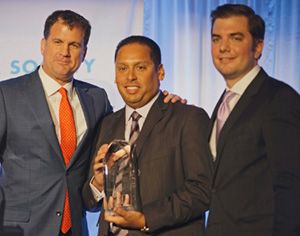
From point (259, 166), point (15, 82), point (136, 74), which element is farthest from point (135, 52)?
point (259, 166)

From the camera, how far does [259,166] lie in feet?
6.63

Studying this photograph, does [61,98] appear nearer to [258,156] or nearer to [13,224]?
[13,224]

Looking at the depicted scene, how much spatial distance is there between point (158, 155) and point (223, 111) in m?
0.33

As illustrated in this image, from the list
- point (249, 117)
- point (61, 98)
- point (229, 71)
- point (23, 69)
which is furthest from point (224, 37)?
Answer: point (23, 69)

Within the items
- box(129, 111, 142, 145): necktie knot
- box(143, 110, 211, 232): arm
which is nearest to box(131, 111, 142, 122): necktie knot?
box(129, 111, 142, 145): necktie knot

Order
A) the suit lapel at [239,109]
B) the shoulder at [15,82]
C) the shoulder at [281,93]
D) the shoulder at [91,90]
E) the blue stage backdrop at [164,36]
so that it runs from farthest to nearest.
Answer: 1. the blue stage backdrop at [164,36]
2. the shoulder at [91,90]
3. the shoulder at [15,82]
4. the suit lapel at [239,109]
5. the shoulder at [281,93]

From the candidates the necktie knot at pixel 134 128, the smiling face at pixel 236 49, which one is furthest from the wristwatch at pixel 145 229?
the smiling face at pixel 236 49

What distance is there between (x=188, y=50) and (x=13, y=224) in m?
1.59

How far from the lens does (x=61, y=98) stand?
2594 millimetres

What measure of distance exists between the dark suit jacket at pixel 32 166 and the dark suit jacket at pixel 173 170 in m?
0.29

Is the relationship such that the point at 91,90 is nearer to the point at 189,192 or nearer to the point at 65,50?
the point at 65,50

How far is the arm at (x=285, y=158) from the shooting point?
184cm

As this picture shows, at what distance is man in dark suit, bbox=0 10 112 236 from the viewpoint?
8.09ft

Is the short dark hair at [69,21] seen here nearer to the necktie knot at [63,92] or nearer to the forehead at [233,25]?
the necktie knot at [63,92]
